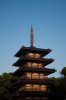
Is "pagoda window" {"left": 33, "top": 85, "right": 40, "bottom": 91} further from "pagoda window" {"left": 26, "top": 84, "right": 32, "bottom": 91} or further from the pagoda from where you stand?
"pagoda window" {"left": 26, "top": 84, "right": 32, "bottom": 91}

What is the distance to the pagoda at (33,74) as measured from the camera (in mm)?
52562

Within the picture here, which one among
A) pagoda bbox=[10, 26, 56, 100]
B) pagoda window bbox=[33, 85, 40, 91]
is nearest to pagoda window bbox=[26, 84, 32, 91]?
pagoda bbox=[10, 26, 56, 100]

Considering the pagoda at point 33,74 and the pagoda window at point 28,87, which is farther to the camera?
the pagoda window at point 28,87

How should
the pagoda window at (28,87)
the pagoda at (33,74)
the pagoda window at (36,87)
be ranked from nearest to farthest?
the pagoda at (33,74) → the pagoda window at (28,87) → the pagoda window at (36,87)

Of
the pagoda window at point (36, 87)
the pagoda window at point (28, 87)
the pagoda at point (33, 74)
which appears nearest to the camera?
the pagoda at point (33, 74)

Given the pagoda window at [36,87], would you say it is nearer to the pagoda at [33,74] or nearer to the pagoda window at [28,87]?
the pagoda at [33,74]

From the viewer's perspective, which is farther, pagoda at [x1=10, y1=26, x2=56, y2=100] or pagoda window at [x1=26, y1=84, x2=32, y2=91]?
pagoda window at [x1=26, y1=84, x2=32, y2=91]

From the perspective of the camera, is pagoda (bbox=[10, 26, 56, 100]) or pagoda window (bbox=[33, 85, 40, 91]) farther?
pagoda window (bbox=[33, 85, 40, 91])

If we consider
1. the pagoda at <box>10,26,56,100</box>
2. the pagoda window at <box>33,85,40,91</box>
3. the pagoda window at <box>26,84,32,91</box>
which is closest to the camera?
the pagoda at <box>10,26,56,100</box>

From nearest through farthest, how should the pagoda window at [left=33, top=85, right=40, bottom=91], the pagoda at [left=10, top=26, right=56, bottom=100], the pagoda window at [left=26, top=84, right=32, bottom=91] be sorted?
the pagoda at [left=10, top=26, right=56, bottom=100] → the pagoda window at [left=26, top=84, right=32, bottom=91] → the pagoda window at [left=33, top=85, right=40, bottom=91]

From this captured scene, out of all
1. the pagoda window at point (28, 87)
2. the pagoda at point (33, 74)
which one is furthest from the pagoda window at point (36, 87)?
the pagoda window at point (28, 87)

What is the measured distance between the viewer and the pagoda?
5256 cm

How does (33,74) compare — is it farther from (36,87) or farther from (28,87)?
(28,87)

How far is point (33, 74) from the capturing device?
Answer: 5500 centimetres
